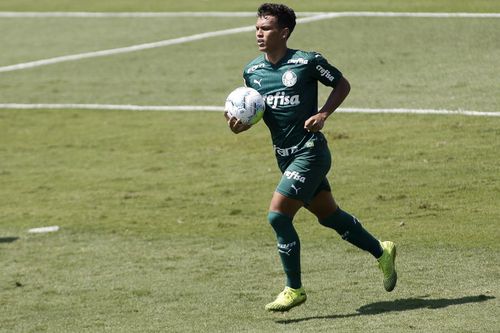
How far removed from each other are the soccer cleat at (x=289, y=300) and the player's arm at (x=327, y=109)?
158 cm

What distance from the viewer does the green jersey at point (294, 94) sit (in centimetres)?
1131

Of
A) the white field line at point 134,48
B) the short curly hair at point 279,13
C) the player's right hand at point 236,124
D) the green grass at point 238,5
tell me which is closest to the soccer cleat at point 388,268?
the player's right hand at point 236,124

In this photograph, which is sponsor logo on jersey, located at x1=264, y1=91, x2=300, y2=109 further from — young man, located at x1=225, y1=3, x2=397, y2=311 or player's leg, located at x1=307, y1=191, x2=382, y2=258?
player's leg, located at x1=307, y1=191, x2=382, y2=258

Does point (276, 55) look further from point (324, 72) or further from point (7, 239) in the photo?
point (7, 239)

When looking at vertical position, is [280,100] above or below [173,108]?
→ above

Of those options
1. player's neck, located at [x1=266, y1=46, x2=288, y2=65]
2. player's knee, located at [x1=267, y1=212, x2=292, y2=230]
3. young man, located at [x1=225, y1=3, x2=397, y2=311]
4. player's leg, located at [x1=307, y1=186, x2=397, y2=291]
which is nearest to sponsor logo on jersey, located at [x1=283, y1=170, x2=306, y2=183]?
young man, located at [x1=225, y1=3, x2=397, y2=311]

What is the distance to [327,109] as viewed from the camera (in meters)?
11.2

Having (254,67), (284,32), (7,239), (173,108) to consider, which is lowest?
(173,108)

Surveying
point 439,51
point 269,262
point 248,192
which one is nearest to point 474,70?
point 439,51

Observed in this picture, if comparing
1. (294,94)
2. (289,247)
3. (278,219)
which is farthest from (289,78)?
(289,247)

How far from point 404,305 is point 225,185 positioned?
→ 7781 mm

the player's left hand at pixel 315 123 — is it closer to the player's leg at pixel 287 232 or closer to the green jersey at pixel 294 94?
the green jersey at pixel 294 94

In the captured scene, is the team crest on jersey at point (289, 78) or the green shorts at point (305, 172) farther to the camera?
the team crest on jersey at point (289, 78)

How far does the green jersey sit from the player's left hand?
0.23m
